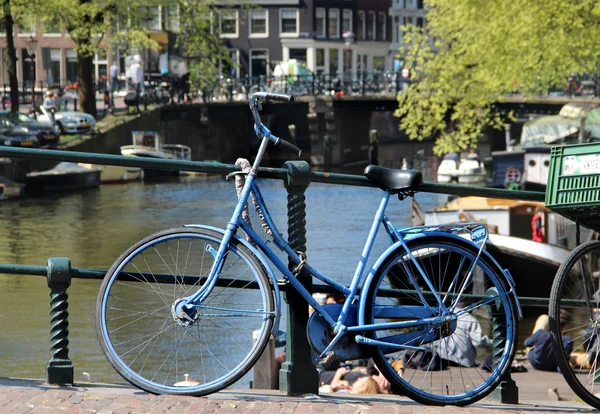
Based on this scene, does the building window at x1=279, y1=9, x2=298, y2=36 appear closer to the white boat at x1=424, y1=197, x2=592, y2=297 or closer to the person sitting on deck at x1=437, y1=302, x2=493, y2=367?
the white boat at x1=424, y1=197, x2=592, y2=297

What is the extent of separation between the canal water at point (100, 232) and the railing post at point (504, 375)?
908cm

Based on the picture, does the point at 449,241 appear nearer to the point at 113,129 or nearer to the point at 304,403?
the point at 304,403

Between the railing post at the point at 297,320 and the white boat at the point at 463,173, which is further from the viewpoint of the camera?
the white boat at the point at 463,173

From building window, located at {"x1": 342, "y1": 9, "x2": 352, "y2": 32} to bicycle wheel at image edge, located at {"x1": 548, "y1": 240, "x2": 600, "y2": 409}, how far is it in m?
69.4

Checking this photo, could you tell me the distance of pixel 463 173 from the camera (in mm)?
46125

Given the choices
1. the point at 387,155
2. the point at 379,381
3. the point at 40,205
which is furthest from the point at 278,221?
the point at 387,155

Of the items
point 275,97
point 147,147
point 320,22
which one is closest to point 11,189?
point 147,147

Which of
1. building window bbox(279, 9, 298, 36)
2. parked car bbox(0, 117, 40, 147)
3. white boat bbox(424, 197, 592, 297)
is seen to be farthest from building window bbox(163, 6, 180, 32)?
building window bbox(279, 9, 298, 36)

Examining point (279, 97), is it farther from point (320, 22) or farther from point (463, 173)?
point (320, 22)

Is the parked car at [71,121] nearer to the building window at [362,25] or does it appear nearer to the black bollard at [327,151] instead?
the black bollard at [327,151]

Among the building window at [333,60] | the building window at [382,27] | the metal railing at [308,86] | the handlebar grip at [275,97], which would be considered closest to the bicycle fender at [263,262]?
the handlebar grip at [275,97]

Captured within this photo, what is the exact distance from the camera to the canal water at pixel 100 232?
52.5ft

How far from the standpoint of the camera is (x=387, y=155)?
201 feet

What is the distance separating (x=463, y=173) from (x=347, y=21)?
98.3ft
